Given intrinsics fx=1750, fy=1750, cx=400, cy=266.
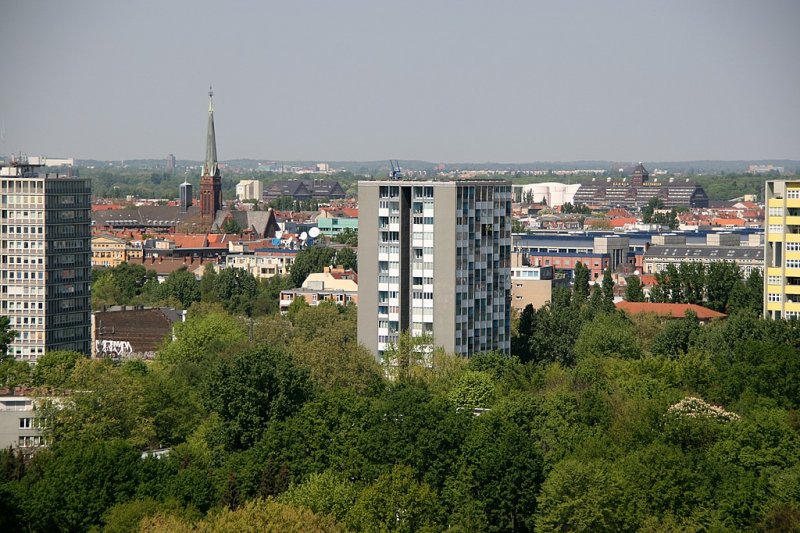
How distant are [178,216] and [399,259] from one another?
117012 mm

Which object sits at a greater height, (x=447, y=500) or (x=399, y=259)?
(x=399, y=259)

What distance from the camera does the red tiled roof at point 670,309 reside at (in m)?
85.0

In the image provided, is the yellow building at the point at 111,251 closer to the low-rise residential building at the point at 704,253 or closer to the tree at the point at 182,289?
the tree at the point at 182,289

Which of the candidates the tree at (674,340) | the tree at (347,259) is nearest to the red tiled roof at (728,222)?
the tree at (347,259)

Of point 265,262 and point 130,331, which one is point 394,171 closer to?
point 130,331

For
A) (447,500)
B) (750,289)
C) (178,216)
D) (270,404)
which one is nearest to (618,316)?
(750,289)

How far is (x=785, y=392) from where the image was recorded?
5075cm

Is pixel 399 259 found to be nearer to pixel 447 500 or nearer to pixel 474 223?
pixel 474 223

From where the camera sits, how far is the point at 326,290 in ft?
320

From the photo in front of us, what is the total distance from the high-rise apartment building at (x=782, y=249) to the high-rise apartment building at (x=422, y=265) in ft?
35.5

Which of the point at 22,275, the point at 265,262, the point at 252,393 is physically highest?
the point at 22,275

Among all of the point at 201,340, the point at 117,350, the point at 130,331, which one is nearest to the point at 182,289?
the point at 130,331

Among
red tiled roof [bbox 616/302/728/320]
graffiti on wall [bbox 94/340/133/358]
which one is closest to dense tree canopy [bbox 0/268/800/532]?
graffiti on wall [bbox 94/340/133/358]

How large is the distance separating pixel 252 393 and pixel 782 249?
25467 millimetres
